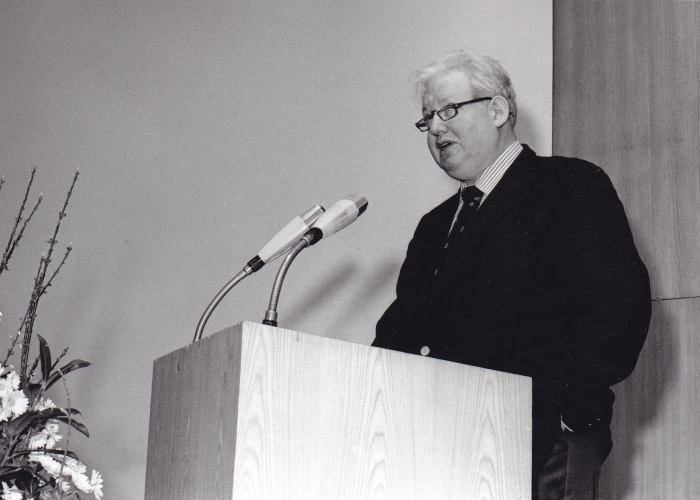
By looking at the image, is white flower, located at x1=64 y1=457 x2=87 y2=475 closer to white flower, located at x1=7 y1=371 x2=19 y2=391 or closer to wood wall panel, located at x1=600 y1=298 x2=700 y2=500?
white flower, located at x1=7 y1=371 x2=19 y2=391

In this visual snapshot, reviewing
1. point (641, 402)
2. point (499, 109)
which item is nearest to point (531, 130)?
point (499, 109)

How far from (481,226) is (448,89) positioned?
1.31 feet

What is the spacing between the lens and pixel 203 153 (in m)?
2.98

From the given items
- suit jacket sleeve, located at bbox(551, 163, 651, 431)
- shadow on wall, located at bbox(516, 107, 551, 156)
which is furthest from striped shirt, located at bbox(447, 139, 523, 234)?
shadow on wall, located at bbox(516, 107, 551, 156)

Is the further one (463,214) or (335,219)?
(463,214)

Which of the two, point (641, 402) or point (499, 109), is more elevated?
→ point (499, 109)

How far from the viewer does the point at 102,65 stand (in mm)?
3113

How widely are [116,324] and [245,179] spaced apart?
58 cm

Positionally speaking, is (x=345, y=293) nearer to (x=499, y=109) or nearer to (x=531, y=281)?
(x=499, y=109)

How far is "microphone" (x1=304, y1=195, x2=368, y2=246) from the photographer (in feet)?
5.79

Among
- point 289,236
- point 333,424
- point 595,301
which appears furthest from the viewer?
point 595,301

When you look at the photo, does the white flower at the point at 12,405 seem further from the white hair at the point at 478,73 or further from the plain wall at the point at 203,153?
the white hair at the point at 478,73

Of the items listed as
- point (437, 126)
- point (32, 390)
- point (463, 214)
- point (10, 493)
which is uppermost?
point (437, 126)

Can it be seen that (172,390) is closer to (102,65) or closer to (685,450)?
(685,450)
